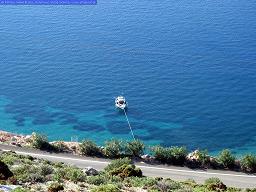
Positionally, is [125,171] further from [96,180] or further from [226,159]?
[226,159]

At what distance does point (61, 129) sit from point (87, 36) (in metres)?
38.0

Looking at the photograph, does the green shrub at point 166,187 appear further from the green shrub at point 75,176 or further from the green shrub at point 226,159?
the green shrub at point 226,159

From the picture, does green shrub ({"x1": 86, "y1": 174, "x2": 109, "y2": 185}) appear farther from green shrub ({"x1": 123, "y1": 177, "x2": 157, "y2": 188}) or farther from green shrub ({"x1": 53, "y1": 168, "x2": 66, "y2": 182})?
green shrub ({"x1": 123, "y1": 177, "x2": 157, "y2": 188})

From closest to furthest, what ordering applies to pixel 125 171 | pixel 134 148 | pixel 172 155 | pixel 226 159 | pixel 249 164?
pixel 125 171, pixel 249 164, pixel 226 159, pixel 172 155, pixel 134 148

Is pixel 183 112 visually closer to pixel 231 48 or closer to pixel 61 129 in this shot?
pixel 61 129

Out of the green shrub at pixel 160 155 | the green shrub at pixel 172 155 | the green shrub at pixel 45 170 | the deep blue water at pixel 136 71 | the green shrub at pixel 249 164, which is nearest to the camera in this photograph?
the green shrub at pixel 45 170

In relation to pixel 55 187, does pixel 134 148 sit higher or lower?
higher

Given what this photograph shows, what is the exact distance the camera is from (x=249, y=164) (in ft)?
201

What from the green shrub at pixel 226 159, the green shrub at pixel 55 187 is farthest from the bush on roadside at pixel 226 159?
the green shrub at pixel 55 187

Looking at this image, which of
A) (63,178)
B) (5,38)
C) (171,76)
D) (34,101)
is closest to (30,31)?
(5,38)

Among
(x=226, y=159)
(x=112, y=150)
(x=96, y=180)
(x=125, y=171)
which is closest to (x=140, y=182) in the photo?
(x=96, y=180)

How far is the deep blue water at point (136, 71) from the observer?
267 feet

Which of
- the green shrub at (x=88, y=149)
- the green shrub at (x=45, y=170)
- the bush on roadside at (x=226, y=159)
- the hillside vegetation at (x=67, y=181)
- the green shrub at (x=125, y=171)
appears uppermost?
the green shrub at (x=88, y=149)

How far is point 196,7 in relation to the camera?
12875 cm
